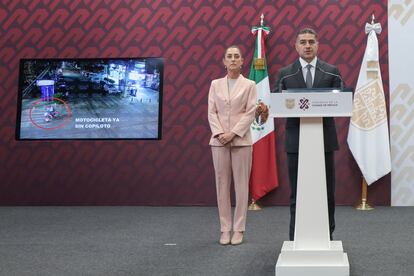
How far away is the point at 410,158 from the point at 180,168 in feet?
9.28

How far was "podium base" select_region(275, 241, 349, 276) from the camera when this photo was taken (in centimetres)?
241

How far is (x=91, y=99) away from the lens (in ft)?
19.0

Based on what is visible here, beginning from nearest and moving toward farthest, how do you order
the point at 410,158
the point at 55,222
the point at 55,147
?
the point at 55,222 → the point at 410,158 → the point at 55,147

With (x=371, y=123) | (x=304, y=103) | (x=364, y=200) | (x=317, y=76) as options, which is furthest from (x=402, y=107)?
(x=304, y=103)

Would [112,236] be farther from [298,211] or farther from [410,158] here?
[410,158]

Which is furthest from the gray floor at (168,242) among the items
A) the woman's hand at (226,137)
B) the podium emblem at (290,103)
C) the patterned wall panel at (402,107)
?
the podium emblem at (290,103)

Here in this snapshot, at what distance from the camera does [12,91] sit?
588 cm

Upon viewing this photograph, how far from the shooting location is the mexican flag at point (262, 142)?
5.35 meters

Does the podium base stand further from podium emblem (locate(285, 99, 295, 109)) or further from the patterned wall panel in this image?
the patterned wall panel

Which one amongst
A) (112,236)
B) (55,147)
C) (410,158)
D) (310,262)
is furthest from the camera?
(55,147)

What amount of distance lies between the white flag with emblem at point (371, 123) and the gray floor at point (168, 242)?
53cm

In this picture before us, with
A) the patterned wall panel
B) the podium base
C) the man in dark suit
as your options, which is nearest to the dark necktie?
the man in dark suit

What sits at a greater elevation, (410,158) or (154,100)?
(154,100)

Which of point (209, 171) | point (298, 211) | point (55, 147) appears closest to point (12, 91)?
point (55, 147)
